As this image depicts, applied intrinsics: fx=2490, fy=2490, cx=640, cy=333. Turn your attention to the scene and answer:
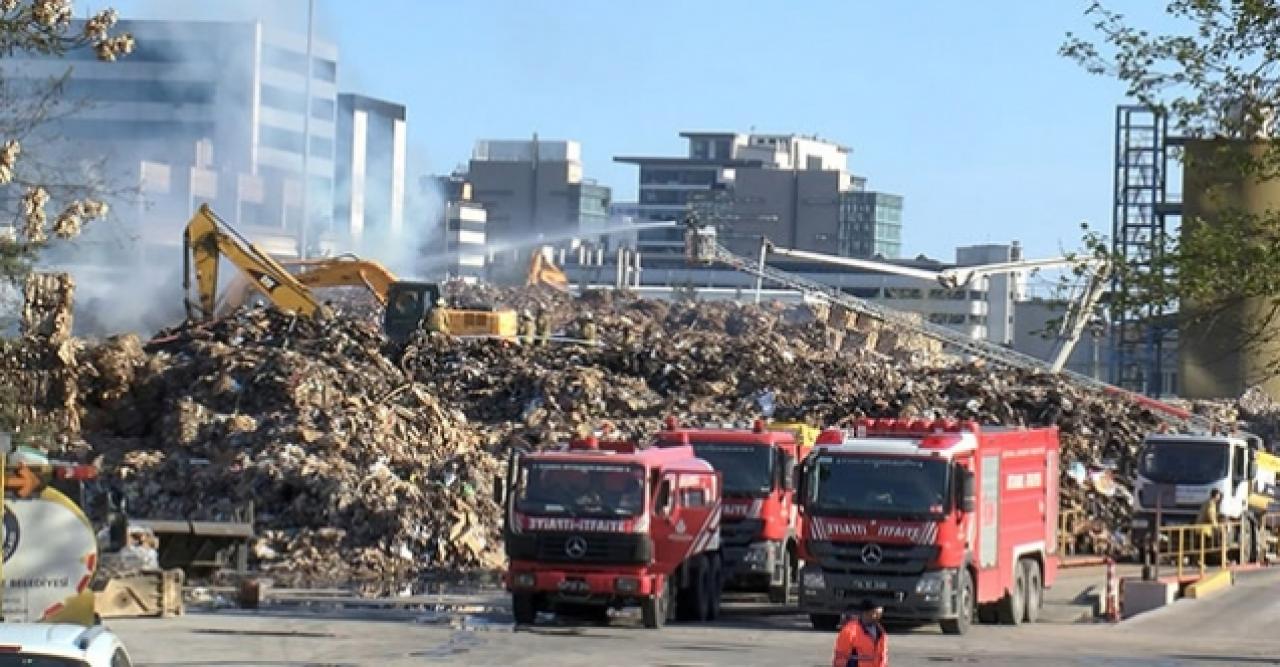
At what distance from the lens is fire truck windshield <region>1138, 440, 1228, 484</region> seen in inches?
1891

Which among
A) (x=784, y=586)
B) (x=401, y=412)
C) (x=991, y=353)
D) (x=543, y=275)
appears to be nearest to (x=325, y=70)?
(x=543, y=275)

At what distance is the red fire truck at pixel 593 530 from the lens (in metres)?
30.2

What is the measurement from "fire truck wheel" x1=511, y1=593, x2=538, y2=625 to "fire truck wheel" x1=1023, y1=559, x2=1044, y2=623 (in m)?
7.26

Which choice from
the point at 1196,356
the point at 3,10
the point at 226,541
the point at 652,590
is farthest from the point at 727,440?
the point at 1196,356

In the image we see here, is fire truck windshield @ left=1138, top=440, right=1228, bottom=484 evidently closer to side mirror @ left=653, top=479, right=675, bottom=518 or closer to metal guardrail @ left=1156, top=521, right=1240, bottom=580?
metal guardrail @ left=1156, top=521, right=1240, bottom=580

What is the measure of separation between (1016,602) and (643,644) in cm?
703

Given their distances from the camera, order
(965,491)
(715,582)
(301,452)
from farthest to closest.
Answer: (301,452) < (715,582) < (965,491)

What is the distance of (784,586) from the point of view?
35.7m

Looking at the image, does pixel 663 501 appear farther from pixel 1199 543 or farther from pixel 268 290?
pixel 268 290

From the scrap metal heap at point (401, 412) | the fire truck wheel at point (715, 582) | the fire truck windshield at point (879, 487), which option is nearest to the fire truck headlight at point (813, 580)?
the fire truck windshield at point (879, 487)

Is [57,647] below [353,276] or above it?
below

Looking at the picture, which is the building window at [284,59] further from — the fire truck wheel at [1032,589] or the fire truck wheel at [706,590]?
the fire truck wheel at [706,590]

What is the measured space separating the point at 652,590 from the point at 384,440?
15907mm

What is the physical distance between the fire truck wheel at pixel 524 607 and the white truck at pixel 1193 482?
19.4m
